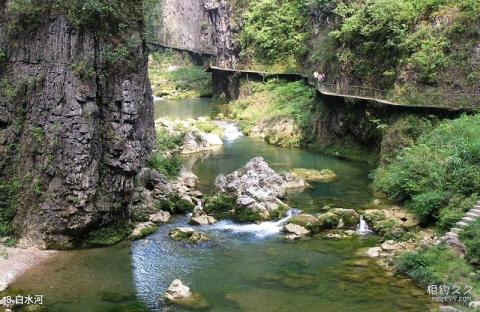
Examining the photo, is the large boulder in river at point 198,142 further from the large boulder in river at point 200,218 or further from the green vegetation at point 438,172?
the green vegetation at point 438,172

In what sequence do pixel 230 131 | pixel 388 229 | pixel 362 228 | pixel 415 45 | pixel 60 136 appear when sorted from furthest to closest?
1. pixel 230 131
2. pixel 415 45
3. pixel 362 228
4. pixel 388 229
5. pixel 60 136

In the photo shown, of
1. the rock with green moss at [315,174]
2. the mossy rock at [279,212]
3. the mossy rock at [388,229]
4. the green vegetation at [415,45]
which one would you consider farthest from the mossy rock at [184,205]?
the green vegetation at [415,45]

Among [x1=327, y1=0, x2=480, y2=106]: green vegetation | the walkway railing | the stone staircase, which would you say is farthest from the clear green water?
[x1=327, y1=0, x2=480, y2=106]: green vegetation

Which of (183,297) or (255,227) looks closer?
(183,297)

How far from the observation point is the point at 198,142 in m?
47.3

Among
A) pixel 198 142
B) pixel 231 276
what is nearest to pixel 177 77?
pixel 198 142

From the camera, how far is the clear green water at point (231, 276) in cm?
1928

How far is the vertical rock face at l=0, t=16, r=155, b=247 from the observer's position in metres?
24.4

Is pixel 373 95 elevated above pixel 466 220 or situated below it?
above

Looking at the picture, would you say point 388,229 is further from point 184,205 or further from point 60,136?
point 60,136

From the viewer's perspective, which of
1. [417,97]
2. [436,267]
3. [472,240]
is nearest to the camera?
[436,267]

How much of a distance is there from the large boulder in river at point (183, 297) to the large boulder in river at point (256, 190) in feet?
30.5

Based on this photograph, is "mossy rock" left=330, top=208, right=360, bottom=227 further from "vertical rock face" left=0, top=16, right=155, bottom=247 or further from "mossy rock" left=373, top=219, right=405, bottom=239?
"vertical rock face" left=0, top=16, right=155, bottom=247

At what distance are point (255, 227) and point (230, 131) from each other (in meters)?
28.0
